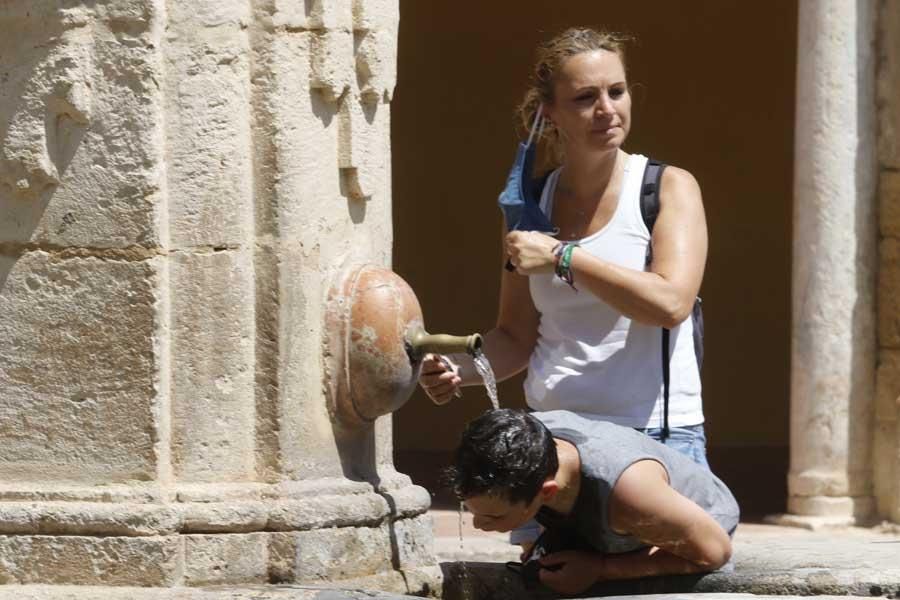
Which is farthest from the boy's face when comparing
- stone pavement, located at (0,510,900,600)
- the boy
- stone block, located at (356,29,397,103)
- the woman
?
stone block, located at (356,29,397,103)

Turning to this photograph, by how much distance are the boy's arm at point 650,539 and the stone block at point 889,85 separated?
14.0ft

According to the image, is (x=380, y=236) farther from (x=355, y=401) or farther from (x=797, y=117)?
(x=797, y=117)

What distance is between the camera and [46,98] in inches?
159

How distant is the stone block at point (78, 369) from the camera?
13.1ft

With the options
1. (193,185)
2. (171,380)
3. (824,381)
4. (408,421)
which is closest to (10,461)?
(171,380)

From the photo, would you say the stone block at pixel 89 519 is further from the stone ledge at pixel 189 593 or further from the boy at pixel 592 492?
the boy at pixel 592 492

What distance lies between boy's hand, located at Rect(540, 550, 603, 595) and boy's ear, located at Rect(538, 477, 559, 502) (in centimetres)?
20

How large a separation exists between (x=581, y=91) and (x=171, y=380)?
3.33ft

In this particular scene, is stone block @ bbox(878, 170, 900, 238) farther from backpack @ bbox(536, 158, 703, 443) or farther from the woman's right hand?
the woman's right hand

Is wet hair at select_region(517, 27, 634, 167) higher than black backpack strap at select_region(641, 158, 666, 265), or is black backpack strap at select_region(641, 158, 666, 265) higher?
wet hair at select_region(517, 27, 634, 167)

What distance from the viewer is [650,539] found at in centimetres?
387

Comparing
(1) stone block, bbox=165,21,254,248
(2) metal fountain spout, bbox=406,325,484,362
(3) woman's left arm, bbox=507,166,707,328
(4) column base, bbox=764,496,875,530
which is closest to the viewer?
(3) woman's left arm, bbox=507,166,707,328

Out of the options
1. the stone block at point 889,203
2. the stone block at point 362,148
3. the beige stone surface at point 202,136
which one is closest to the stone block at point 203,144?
the beige stone surface at point 202,136

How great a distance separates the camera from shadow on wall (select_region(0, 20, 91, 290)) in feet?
13.2
